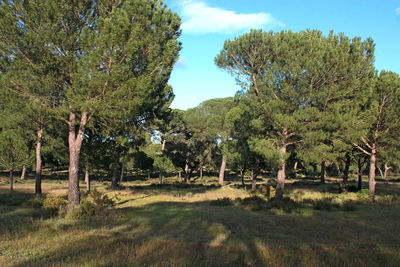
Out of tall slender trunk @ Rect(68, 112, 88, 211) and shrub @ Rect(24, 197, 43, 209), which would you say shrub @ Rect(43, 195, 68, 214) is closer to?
tall slender trunk @ Rect(68, 112, 88, 211)

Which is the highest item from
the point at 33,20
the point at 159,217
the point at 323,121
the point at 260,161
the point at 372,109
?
the point at 33,20

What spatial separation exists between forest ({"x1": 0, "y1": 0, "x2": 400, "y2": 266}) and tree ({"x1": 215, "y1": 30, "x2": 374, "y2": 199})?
0.09 metres

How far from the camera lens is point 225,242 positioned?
8211mm

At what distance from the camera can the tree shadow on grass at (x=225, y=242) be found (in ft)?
21.0

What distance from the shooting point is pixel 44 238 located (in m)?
7.94

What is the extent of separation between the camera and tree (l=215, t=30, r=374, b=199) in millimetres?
16219

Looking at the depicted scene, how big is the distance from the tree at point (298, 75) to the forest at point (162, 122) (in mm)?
90

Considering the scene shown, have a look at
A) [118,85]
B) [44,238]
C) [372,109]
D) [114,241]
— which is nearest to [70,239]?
[44,238]

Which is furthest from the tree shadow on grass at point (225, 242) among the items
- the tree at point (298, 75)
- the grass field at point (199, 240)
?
the tree at point (298, 75)

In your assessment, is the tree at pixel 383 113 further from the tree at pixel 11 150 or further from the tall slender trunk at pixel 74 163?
the tree at pixel 11 150

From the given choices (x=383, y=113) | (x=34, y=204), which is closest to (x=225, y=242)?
(x=34, y=204)

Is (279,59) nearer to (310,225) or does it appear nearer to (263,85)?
(263,85)

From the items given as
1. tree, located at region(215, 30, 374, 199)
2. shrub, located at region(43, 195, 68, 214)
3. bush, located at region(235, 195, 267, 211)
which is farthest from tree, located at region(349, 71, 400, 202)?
shrub, located at region(43, 195, 68, 214)

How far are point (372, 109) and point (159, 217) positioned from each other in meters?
15.9
